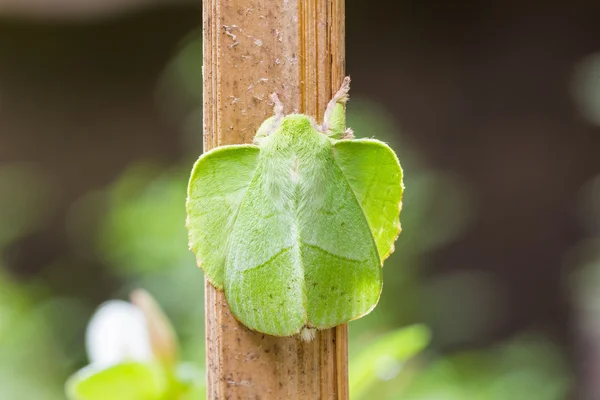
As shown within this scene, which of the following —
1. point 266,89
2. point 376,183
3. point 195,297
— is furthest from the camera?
point 195,297

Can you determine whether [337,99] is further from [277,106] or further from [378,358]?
[378,358]

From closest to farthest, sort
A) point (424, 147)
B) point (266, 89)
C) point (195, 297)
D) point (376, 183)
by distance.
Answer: point (266, 89)
point (376, 183)
point (195, 297)
point (424, 147)

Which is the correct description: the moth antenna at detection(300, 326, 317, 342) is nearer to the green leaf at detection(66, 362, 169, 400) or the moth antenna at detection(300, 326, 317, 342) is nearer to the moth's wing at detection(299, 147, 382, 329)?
the moth's wing at detection(299, 147, 382, 329)

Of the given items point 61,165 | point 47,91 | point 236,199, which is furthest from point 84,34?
point 236,199

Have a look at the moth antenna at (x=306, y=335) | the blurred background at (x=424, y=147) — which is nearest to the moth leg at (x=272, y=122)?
the moth antenna at (x=306, y=335)

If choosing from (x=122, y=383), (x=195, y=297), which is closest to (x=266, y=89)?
→ (x=122, y=383)

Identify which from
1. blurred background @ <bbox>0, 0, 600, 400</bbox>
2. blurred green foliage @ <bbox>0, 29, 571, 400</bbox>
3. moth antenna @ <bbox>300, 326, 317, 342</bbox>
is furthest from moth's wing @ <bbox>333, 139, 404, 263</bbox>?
blurred background @ <bbox>0, 0, 600, 400</bbox>
